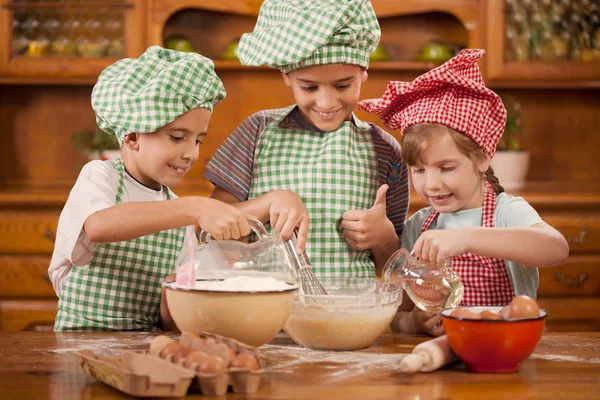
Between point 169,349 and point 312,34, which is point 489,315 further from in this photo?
point 312,34

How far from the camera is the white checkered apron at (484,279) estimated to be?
1.39 meters


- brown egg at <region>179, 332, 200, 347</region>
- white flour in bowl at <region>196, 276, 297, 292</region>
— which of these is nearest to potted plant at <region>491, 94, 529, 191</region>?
white flour in bowl at <region>196, 276, 297, 292</region>

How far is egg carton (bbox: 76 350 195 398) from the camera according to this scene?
2.68 feet

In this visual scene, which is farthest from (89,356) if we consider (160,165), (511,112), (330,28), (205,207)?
(511,112)

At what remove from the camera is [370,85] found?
323 cm

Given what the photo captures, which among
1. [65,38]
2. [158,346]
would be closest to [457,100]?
[158,346]

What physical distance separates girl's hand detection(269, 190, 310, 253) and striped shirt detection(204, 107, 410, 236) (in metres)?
0.17

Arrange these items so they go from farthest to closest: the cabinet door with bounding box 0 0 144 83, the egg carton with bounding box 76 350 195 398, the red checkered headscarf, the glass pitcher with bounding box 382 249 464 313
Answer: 1. the cabinet door with bounding box 0 0 144 83
2. the red checkered headscarf
3. the glass pitcher with bounding box 382 249 464 313
4. the egg carton with bounding box 76 350 195 398

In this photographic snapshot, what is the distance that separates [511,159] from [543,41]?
0.48m

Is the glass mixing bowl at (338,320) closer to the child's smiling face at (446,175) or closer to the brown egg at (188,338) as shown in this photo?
the brown egg at (188,338)

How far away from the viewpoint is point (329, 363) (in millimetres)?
995

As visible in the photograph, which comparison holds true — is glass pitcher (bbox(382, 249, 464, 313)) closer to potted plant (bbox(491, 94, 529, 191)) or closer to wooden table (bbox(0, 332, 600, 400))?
wooden table (bbox(0, 332, 600, 400))

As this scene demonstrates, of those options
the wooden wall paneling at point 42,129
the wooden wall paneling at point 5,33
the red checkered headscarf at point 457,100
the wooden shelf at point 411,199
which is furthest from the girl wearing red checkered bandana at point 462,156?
the wooden wall paneling at point 42,129

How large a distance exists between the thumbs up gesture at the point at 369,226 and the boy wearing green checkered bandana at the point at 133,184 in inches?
12.0
